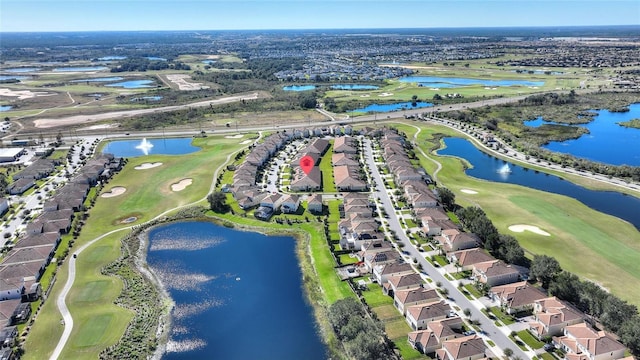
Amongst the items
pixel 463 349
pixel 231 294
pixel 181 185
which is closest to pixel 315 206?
pixel 231 294

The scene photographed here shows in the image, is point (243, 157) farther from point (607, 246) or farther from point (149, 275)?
point (607, 246)

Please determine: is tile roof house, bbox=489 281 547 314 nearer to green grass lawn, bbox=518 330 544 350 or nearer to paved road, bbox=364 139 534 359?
paved road, bbox=364 139 534 359

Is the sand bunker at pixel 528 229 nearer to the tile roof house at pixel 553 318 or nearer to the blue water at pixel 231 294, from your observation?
the tile roof house at pixel 553 318

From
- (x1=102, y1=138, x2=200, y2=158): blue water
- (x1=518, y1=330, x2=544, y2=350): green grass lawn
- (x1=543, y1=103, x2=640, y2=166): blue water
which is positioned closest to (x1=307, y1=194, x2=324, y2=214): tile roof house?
(x1=518, y1=330, x2=544, y2=350): green grass lawn

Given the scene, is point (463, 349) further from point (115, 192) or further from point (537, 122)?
point (537, 122)

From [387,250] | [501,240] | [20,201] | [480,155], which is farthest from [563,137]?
[20,201]

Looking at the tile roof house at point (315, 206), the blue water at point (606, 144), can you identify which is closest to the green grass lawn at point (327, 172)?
the tile roof house at point (315, 206)
